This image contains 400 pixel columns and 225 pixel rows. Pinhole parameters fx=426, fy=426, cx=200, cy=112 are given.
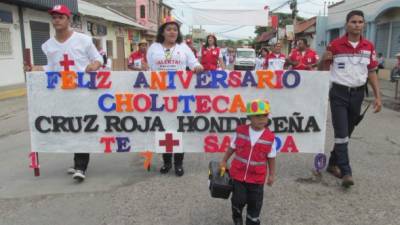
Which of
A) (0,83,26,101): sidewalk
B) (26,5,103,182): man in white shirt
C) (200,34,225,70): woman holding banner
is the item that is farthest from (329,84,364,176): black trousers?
(0,83,26,101): sidewalk

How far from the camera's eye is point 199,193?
451cm

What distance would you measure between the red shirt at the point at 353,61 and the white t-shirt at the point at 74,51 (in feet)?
9.00

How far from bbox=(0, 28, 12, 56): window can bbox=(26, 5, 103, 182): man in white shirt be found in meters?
13.0

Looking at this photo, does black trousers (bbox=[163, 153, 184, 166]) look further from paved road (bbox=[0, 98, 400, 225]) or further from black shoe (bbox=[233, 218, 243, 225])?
black shoe (bbox=[233, 218, 243, 225])

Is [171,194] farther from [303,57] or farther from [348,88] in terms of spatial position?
[303,57]

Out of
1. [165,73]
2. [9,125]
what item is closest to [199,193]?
[165,73]

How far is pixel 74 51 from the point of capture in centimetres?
484

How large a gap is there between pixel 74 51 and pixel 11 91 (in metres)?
11.1

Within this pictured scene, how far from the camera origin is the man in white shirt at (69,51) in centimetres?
477

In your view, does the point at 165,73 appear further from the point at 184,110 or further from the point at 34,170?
the point at 34,170

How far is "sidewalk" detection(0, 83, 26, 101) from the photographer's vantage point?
13.8m

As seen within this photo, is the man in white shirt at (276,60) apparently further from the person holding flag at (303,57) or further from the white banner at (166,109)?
the white banner at (166,109)

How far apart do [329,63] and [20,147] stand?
16.1 feet

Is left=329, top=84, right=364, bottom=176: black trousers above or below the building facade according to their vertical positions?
below
